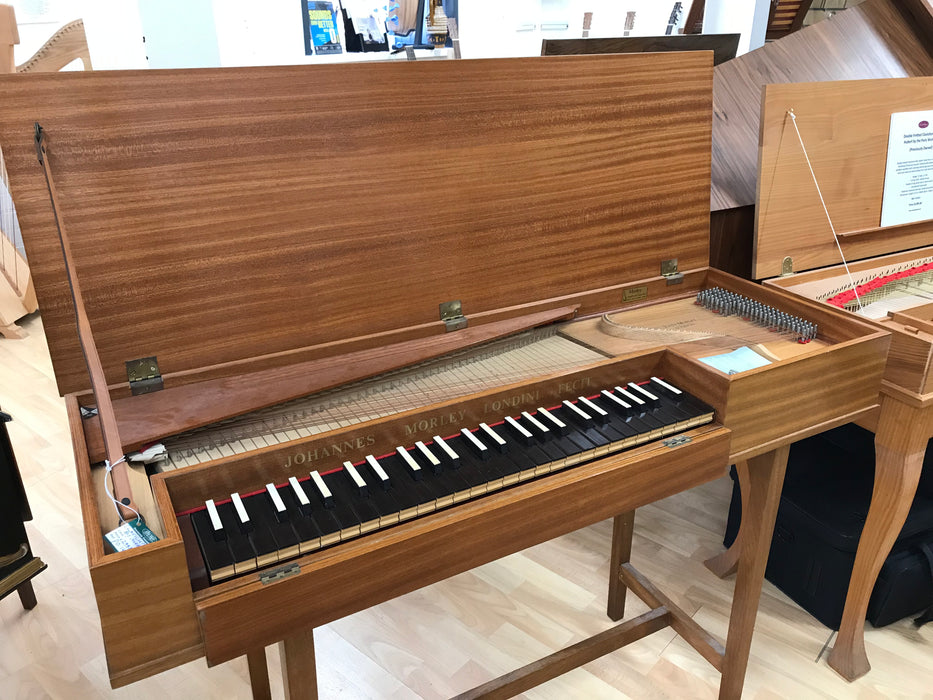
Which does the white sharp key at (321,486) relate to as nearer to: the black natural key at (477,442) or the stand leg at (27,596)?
the black natural key at (477,442)

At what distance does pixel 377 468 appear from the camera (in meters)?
1.06

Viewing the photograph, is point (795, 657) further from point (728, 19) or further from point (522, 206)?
point (728, 19)

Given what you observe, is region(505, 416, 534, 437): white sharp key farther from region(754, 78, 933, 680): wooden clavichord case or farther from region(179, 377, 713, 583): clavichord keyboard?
region(754, 78, 933, 680): wooden clavichord case

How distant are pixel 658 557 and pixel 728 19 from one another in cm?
415

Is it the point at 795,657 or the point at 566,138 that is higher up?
the point at 566,138

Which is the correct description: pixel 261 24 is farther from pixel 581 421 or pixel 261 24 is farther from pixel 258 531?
pixel 258 531

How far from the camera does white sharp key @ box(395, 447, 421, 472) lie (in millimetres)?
1068

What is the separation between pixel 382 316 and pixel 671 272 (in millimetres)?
727

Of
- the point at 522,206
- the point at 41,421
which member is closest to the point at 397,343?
the point at 522,206

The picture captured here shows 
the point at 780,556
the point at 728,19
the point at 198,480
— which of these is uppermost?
the point at 728,19

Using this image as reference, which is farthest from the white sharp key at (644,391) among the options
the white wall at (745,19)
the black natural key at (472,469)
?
the white wall at (745,19)

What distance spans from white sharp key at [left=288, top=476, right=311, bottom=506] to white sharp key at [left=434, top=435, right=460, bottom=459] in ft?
0.74

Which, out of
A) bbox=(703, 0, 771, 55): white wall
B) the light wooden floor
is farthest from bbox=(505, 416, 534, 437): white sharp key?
bbox=(703, 0, 771, 55): white wall

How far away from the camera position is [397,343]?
4.57 feet
